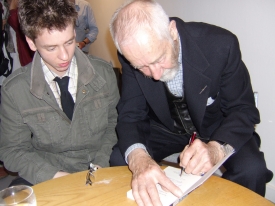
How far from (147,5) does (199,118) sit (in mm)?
590

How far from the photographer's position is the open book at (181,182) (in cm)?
94

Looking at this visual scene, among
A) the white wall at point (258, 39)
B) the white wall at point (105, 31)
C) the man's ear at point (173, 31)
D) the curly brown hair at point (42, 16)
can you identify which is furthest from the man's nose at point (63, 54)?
the white wall at point (105, 31)

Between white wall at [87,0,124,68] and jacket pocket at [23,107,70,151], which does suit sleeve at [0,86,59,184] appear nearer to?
jacket pocket at [23,107,70,151]

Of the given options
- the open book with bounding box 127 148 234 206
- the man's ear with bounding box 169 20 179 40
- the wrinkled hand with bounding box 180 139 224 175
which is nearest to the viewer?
the open book with bounding box 127 148 234 206

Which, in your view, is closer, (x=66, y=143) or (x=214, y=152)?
(x=214, y=152)

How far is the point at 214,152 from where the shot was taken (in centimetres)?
116

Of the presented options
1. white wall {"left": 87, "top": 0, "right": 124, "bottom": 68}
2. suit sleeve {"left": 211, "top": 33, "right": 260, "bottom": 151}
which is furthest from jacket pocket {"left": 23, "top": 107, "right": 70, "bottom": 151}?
white wall {"left": 87, "top": 0, "right": 124, "bottom": 68}

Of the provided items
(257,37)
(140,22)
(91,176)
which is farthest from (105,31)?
(91,176)

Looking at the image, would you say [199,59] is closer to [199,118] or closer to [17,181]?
[199,118]

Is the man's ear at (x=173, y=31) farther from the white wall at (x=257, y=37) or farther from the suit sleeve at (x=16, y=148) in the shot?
the suit sleeve at (x=16, y=148)

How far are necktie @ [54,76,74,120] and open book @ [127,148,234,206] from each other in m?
0.62

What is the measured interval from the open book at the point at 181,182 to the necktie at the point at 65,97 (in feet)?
2.04

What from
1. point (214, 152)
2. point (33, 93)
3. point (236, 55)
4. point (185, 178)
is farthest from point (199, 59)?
point (33, 93)

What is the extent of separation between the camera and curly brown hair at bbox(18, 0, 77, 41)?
51.6 inches
